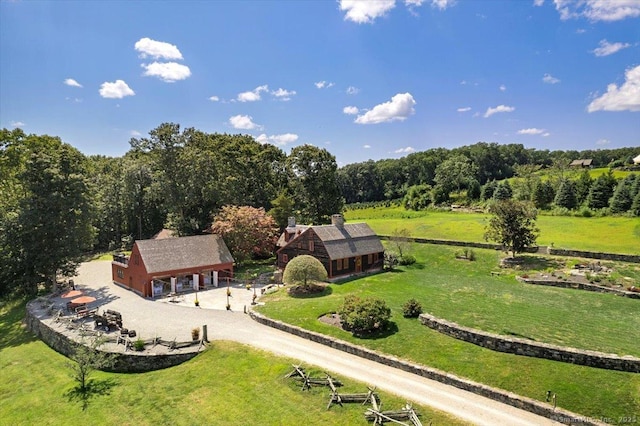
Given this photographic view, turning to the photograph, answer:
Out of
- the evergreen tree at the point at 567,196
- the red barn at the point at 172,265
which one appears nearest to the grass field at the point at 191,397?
the red barn at the point at 172,265

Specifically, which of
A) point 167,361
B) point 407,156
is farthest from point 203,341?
point 407,156

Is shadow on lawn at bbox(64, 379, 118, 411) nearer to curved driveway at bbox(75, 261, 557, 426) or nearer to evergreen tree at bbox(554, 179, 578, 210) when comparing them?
curved driveway at bbox(75, 261, 557, 426)

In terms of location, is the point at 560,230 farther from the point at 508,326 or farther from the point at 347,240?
the point at 508,326

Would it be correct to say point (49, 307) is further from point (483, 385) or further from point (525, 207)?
point (525, 207)

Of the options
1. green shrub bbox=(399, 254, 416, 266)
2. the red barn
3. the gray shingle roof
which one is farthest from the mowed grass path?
the red barn

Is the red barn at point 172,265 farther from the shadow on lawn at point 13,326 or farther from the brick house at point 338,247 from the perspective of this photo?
the shadow on lawn at point 13,326

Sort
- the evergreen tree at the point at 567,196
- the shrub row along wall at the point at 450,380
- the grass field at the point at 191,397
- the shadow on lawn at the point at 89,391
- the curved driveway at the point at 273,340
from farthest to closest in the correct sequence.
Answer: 1. the evergreen tree at the point at 567,196
2. the shadow on lawn at the point at 89,391
3. the grass field at the point at 191,397
4. the curved driveway at the point at 273,340
5. the shrub row along wall at the point at 450,380

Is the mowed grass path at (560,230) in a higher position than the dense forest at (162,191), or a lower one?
lower
